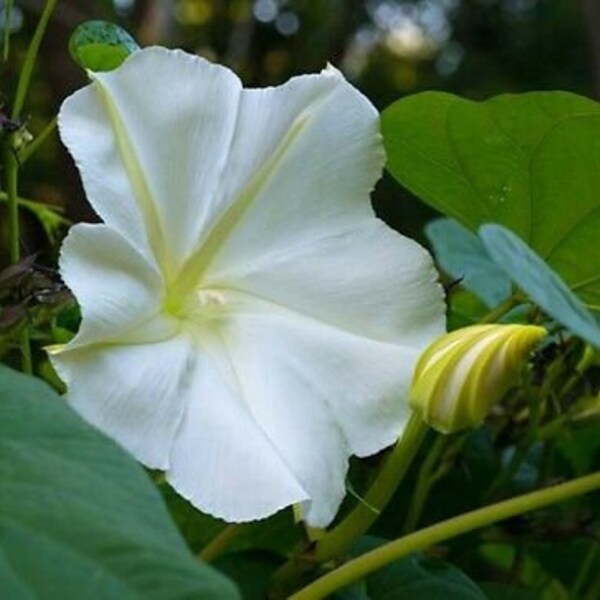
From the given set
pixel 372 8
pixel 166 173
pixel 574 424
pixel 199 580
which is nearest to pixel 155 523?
pixel 199 580

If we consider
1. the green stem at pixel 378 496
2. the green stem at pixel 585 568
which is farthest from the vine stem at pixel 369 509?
the green stem at pixel 585 568

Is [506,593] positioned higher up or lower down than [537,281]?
lower down

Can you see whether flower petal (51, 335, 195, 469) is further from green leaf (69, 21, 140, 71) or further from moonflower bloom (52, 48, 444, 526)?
green leaf (69, 21, 140, 71)

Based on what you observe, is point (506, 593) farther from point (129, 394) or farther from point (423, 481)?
point (129, 394)

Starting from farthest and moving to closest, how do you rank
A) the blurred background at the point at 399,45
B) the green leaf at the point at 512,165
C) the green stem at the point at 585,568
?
the blurred background at the point at 399,45
the green stem at the point at 585,568
the green leaf at the point at 512,165

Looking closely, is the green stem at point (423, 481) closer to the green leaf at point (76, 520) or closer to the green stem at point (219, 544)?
the green stem at point (219, 544)

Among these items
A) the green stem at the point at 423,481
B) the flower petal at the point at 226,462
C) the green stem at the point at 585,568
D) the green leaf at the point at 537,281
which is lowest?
→ the green stem at the point at 585,568

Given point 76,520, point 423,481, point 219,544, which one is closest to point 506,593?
point 423,481

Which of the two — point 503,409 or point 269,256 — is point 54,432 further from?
point 503,409
